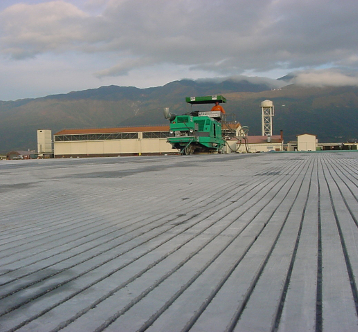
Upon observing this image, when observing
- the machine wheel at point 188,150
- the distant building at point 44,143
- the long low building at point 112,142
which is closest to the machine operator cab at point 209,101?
the machine wheel at point 188,150

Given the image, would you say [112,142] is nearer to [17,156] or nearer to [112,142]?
[112,142]

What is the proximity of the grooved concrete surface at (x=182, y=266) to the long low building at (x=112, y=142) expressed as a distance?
55.0 meters

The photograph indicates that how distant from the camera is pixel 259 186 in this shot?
7.88 m

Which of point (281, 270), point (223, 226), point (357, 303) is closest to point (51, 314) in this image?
point (281, 270)

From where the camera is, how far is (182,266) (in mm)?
2971

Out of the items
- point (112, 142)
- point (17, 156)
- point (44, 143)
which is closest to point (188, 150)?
point (112, 142)

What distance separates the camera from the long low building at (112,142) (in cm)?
6194

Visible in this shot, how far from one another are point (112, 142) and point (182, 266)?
6151 centimetres

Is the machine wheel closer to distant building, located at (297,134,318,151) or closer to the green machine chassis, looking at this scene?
the green machine chassis

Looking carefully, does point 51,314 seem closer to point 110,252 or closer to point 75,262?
point 75,262

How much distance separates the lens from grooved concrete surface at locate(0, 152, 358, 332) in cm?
212

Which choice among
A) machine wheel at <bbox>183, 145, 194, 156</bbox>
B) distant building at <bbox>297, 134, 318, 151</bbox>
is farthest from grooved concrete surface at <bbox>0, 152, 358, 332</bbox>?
distant building at <bbox>297, 134, 318, 151</bbox>

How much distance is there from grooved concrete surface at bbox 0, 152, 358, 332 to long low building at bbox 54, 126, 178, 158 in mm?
54980

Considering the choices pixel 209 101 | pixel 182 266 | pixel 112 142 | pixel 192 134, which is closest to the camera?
pixel 182 266
